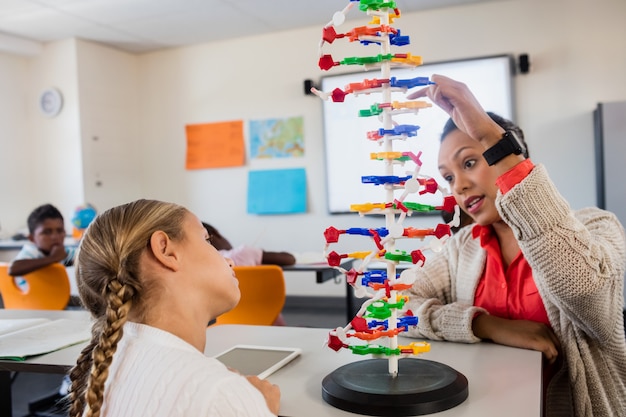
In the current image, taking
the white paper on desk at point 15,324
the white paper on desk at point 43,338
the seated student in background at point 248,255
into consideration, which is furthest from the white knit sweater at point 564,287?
the seated student in background at point 248,255

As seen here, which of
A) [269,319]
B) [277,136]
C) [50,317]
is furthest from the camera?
[277,136]

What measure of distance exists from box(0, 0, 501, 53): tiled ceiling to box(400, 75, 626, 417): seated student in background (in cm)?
307

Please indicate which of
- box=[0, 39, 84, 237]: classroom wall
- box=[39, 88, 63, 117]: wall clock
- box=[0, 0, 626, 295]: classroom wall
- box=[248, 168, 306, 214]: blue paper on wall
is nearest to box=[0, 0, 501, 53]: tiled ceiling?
box=[0, 0, 626, 295]: classroom wall

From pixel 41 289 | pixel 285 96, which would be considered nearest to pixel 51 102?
pixel 285 96

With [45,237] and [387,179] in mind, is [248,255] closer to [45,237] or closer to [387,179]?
[45,237]

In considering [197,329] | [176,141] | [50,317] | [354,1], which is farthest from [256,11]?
[197,329]

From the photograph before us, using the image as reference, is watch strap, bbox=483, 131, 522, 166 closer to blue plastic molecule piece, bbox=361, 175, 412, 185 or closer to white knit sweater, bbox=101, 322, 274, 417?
blue plastic molecule piece, bbox=361, 175, 412, 185

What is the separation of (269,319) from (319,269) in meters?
0.60

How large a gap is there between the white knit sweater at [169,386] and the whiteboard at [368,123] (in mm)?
3306

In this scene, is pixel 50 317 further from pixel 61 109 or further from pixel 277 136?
pixel 61 109

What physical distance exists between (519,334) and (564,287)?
217 millimetres

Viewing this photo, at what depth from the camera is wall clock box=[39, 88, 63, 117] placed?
4.91 metres

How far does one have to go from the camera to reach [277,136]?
4891 millimetres

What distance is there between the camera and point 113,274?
2.84ft
